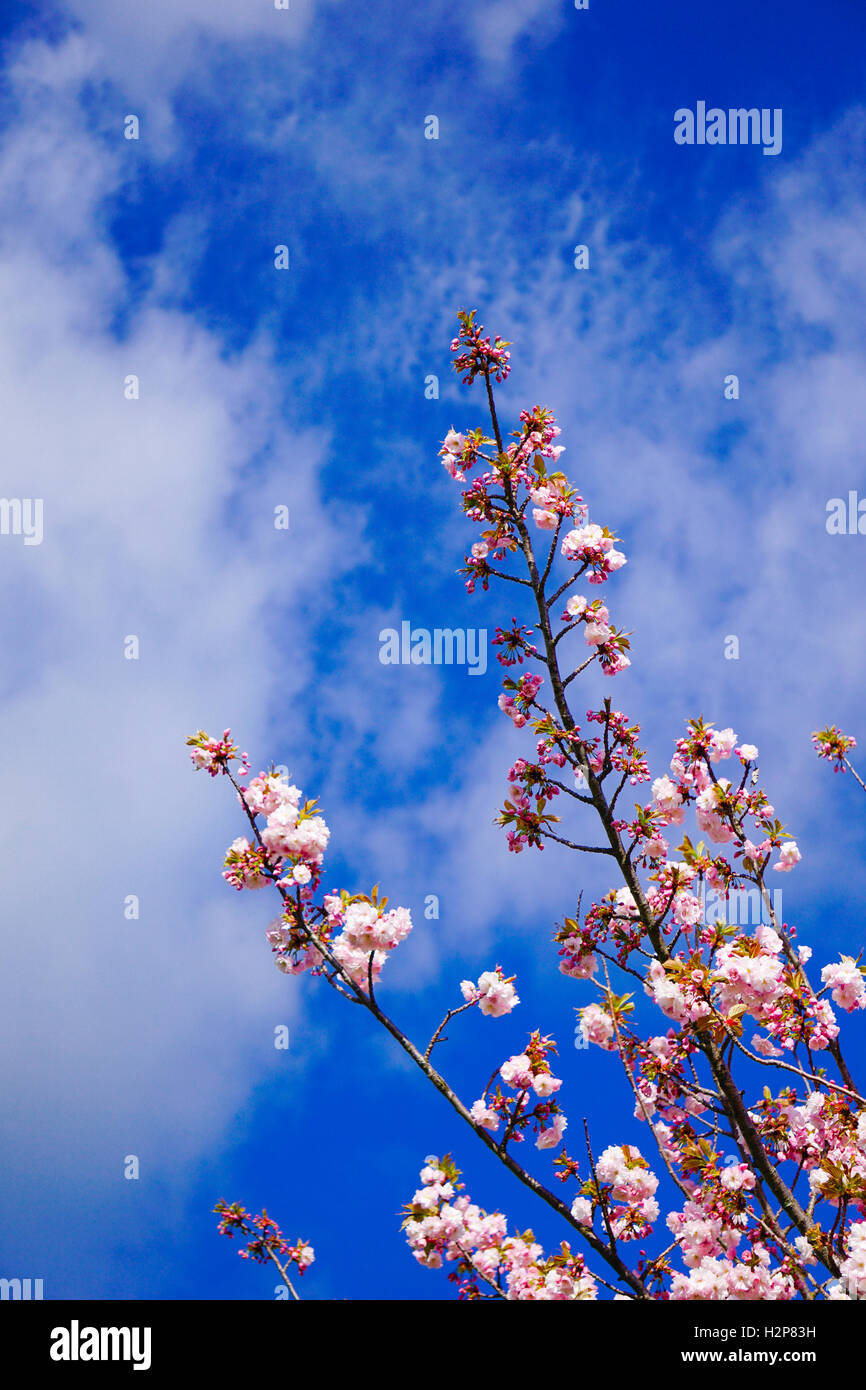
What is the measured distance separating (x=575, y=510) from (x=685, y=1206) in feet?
13.2

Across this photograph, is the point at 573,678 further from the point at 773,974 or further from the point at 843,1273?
the point at 843,1273

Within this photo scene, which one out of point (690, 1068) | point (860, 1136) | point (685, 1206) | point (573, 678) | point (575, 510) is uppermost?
point (575, 510)

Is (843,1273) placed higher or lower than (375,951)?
lower

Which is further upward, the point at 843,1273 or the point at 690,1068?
the point at 690,1068
